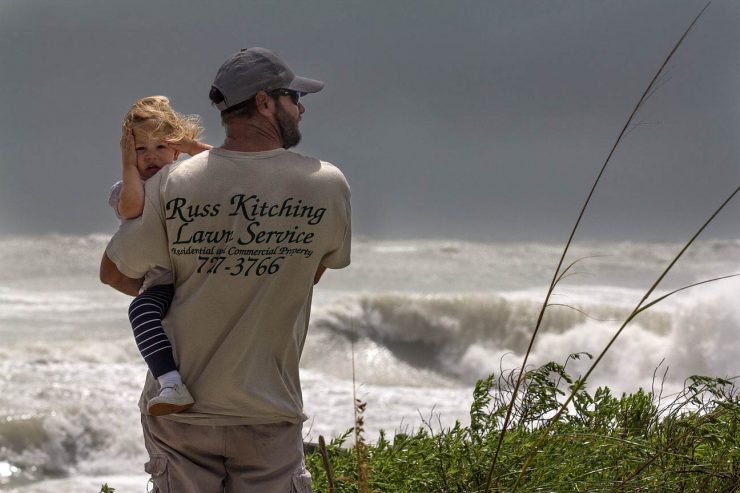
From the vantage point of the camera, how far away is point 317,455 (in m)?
5.32

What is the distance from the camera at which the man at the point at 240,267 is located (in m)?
2.74

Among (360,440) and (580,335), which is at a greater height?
(580,335)

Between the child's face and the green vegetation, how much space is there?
1.38m

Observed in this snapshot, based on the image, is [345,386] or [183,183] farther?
[345,386]

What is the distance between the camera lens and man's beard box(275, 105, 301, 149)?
2865mm

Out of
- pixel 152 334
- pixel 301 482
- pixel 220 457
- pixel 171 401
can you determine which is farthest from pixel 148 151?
pixel 301 482

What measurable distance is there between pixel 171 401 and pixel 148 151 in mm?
839

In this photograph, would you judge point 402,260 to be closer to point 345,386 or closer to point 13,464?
point 345,386

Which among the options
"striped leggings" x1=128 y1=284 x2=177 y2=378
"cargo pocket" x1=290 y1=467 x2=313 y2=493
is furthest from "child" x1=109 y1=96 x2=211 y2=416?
"cargo pocket" x1=290 y1=467 x2=313 y2=493

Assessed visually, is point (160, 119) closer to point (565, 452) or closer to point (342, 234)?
point (342, 234)

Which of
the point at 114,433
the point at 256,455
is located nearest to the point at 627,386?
the point at 114,433

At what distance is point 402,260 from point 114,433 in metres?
24.0

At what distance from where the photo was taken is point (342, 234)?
288cm

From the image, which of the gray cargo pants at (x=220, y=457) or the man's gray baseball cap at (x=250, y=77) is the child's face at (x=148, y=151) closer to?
the man's gray baseball cap at (x=250, y=77)
